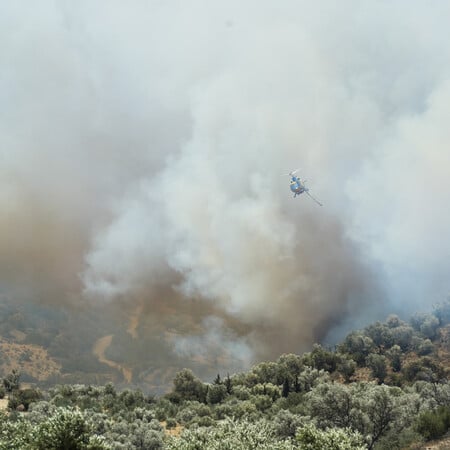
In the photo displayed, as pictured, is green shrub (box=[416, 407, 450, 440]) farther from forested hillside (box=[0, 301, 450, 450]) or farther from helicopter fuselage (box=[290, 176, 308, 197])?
helicopter fuselage (box=[290, 176, 308, 197])

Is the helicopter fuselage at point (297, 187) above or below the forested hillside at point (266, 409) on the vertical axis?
above

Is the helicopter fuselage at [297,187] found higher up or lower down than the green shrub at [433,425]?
higher up

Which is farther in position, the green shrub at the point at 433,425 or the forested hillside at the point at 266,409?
the green shrub at the point at 433,425

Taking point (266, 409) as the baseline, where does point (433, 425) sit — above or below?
below

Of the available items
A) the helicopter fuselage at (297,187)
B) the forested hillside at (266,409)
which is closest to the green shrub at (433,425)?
the forested hillside at (266,409)

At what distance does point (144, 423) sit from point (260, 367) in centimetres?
9111

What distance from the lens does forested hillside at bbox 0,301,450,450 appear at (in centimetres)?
5762

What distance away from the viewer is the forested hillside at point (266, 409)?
57.6 meters

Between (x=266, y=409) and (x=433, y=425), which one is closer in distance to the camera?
(x=433, y=425)

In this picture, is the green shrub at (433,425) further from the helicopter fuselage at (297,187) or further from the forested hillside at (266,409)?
the helicopter fuselage at (297,187)

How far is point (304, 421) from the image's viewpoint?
93438mm

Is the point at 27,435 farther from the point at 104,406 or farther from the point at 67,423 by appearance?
the point at 104,406

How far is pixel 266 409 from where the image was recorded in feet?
445

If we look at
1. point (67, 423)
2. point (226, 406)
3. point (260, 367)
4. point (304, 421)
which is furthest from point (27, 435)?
point (260, 367)
